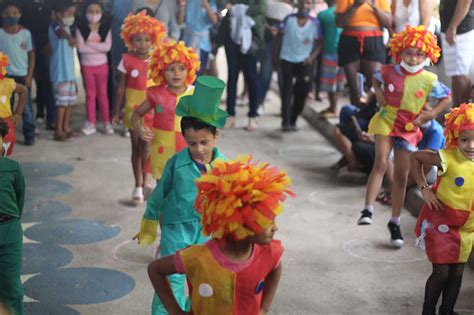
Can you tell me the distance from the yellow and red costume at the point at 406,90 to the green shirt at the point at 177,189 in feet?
8.31

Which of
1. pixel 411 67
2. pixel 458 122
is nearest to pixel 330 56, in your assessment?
pixel 411 67

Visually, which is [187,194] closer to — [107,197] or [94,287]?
[94,287]

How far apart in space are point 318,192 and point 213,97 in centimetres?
427

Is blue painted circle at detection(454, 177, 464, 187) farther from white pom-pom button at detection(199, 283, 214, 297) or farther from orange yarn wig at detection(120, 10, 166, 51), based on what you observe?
orange yarn wig at detection(120, 10, 166, 51)

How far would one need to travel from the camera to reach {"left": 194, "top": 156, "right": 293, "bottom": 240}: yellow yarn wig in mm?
3232

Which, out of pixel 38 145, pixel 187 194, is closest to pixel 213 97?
pixel 187 194

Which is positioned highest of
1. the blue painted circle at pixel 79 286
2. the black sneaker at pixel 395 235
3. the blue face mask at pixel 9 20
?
the blue face mask at pixel 9 20

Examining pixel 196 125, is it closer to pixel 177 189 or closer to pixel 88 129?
pixel 177 189

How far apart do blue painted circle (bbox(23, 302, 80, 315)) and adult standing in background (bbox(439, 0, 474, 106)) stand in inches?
177

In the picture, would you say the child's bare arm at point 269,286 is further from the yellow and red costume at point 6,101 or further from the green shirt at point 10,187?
the yellow and red costume at point 6,101

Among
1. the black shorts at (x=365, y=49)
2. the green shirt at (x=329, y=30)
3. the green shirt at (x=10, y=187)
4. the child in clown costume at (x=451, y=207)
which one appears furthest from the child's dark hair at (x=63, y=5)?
the child in clown costume at (x=451, y=207)

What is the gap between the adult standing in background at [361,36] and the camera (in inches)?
377

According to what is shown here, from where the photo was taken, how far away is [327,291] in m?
5.84

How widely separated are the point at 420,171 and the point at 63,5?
A: 6629 mm
